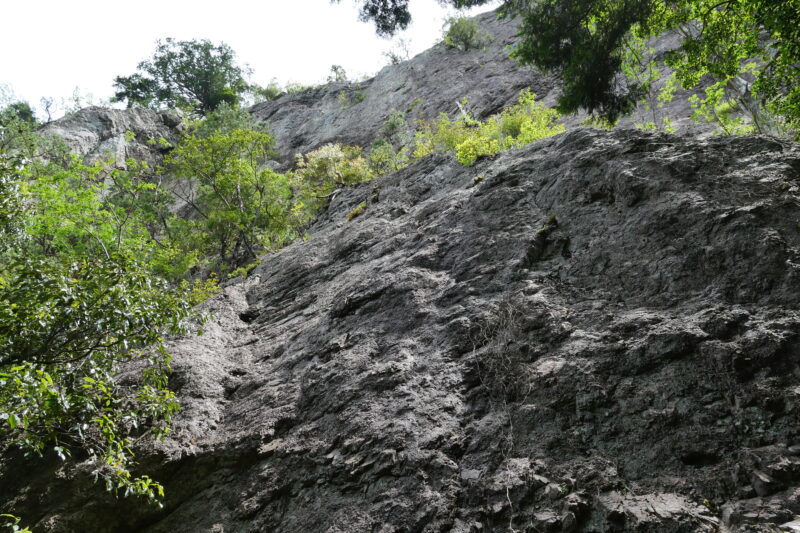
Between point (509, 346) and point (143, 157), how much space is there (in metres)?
43.2

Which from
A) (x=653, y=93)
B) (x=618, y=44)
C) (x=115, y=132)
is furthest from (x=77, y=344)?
(x=115, y=132)

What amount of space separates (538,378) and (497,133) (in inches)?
571

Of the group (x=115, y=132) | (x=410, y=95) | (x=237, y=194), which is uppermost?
(x=115, y=132)

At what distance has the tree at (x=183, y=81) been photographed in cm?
4688

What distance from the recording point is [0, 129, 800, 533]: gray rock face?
354cm

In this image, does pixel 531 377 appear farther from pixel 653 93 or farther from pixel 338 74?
pixel 338 74

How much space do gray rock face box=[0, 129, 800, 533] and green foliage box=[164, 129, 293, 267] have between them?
12346 mm

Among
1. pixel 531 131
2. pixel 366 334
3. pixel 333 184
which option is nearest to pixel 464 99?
pixel 333 184

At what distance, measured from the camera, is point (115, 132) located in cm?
3831

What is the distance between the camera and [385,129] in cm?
3375

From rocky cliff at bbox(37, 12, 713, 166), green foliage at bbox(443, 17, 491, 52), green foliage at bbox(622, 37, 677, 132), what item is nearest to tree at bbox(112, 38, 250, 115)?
rocky cliff at bbox(37, 12, 713, 166)

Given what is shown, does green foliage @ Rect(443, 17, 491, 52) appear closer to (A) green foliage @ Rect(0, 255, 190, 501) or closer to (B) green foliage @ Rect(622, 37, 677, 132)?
(B) green foliage @ Rect(622, 37, 677, 132)

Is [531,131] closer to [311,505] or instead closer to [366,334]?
[366,334]

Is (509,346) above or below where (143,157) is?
below
